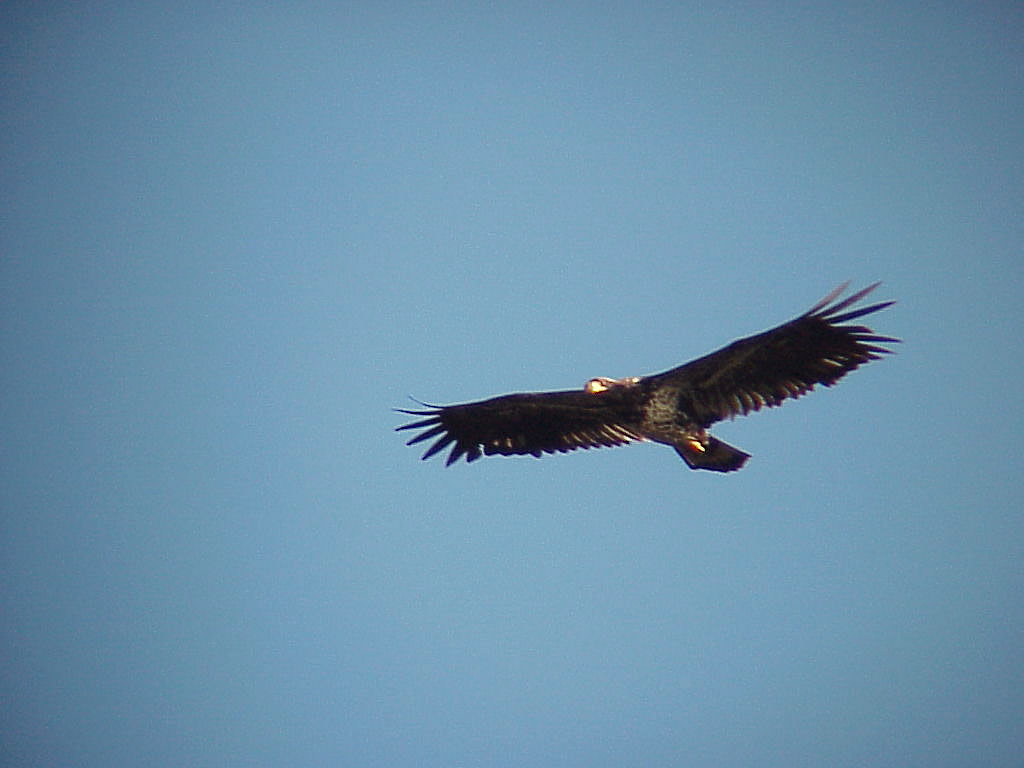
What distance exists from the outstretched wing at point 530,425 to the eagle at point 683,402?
0.01 metres

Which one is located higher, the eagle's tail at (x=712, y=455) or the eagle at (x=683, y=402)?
the eagle at (x=683, y=402)

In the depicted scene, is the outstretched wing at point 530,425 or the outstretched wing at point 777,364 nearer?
the outstretched wing at point 777,364

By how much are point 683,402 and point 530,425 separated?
6.23 feet

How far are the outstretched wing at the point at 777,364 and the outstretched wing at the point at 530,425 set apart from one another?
92 cm

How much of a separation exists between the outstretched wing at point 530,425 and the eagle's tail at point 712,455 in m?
0.75

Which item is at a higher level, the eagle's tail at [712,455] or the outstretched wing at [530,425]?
the outstretched wing at [530,425]

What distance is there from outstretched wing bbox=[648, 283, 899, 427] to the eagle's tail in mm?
229

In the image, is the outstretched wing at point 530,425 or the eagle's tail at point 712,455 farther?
the outstretched wing at point 530,425

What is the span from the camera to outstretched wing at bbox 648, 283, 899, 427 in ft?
34.3

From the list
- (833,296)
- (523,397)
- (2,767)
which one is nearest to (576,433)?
(523,397)

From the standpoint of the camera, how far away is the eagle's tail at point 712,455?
10930 millimetres

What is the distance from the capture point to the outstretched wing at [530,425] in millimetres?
11930

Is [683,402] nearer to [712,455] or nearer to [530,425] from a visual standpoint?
[712,455]

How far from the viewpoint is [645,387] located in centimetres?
1138
